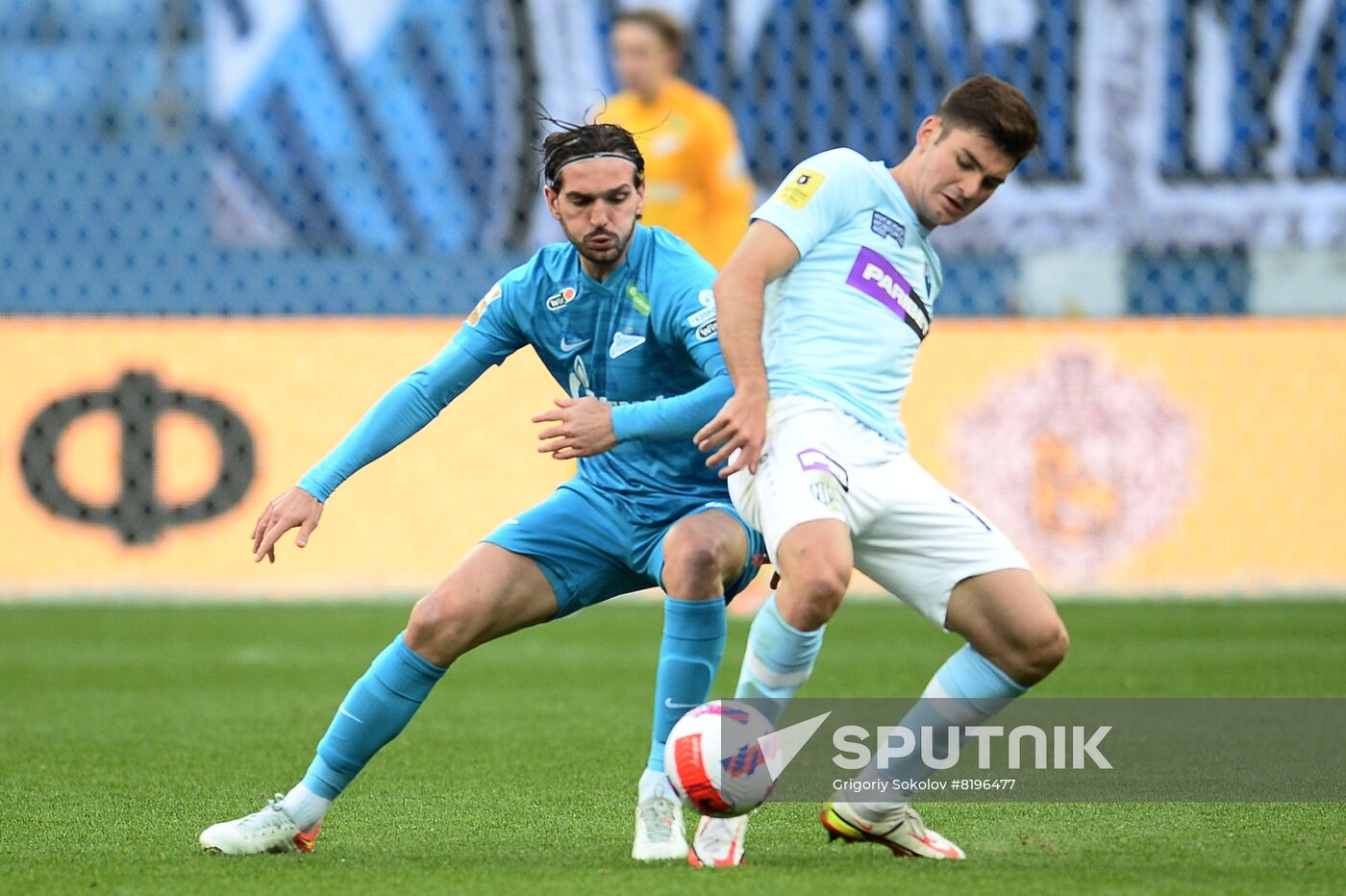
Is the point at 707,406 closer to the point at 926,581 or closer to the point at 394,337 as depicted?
the point at 926,581

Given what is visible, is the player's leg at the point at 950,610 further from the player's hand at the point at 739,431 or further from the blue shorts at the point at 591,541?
the blue shorts at the point at 591,541

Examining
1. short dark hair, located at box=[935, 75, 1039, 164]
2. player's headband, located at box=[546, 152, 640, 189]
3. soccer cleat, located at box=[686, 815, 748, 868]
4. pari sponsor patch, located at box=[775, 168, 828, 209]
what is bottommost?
soccer cleat, located at box=[686, 815, 748, 868]

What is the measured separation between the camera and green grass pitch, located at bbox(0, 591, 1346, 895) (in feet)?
11.7

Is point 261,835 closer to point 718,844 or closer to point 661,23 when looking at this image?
point 718,844

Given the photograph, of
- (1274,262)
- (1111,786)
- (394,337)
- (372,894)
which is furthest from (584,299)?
(1274,262)

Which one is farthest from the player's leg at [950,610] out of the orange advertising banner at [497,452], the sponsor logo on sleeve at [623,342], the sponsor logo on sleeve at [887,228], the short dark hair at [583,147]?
the orange advertising banner at [497,452]

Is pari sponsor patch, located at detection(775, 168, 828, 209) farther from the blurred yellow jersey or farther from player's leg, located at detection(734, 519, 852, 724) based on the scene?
the blurred yellow jersey

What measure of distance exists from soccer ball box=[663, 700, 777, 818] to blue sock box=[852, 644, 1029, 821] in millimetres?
349

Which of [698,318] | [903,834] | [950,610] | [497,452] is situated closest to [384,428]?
[698,318]

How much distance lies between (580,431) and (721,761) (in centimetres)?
69

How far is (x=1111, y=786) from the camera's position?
15.3 ft

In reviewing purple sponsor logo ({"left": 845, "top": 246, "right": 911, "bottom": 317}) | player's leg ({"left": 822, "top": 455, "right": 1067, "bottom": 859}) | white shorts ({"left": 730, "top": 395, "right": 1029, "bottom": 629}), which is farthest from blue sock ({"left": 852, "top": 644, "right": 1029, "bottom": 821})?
purple sponsor logo ({"left": 845, "top": 246, "right": 911, "bottom": 317})

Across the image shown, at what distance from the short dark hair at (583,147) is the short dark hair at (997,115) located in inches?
25.4

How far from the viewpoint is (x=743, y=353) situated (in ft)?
12.1
